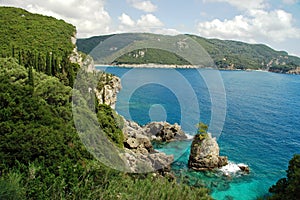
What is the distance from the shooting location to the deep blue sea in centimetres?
2183

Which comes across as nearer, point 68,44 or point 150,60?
point 68,44

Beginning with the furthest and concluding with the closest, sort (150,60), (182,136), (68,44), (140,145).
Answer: (150,60) < (68,44) < (182,136) < (140,145)

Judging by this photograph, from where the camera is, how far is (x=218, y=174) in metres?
22.6

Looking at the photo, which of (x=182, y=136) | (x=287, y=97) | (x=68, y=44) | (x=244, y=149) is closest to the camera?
(x=244, y=149)

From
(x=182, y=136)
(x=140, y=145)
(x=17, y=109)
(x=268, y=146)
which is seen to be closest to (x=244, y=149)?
(x=268, y=146)

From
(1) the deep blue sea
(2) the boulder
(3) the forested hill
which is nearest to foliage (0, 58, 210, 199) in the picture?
(1) the deep blue sea

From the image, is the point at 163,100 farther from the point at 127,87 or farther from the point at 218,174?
the point at 218,174

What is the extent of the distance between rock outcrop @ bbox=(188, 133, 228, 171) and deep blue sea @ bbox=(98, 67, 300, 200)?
1033 millimetres

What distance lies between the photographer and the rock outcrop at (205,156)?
2362cm

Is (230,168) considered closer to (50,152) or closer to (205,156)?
(205,156)

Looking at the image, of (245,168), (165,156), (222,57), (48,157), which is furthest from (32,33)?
(222,57)

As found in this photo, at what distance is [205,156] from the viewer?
24016mm

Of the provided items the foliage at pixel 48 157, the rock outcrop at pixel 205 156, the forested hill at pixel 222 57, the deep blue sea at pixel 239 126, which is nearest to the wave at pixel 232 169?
the rock outcrop at pixel 205 156

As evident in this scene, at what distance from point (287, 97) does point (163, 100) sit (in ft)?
105
